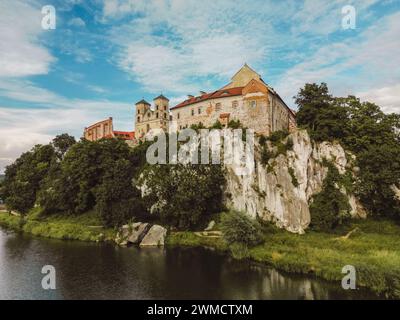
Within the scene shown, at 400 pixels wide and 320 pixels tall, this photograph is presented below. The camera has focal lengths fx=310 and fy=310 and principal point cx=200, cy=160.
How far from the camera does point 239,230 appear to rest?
33.5 m

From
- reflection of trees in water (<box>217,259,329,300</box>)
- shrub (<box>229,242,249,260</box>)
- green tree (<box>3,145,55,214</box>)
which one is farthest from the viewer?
green tree (<box>3,145,55,214</box>)

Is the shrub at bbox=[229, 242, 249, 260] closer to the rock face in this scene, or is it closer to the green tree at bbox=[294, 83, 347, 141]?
the rock face

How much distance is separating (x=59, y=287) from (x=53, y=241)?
1968 cm

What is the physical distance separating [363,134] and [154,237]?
36231 mm

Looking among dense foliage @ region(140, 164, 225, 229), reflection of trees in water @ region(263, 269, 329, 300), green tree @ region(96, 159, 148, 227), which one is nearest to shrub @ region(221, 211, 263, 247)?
reflection of trees in water @ region(263, 269, 329, 300)

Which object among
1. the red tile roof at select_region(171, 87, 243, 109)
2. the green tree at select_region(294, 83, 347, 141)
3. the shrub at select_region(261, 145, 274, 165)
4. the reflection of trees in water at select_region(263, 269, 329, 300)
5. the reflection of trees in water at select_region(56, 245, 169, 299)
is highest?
the red tile roof at select_region(171, 87, 243, 109)

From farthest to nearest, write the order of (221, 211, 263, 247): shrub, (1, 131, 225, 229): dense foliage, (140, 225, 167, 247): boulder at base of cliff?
(1, 131, 225, 229): dense foliage → (140, 225, 167, 247): boulder at base of cliff → (221, 211, 263, 247): shrub

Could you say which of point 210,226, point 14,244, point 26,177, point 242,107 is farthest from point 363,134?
point 26,177

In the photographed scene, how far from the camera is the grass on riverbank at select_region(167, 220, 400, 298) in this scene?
2412 centimetres

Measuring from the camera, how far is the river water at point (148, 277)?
77.3ft

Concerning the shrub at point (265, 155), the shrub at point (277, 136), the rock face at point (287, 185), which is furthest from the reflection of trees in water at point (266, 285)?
A: the shrub at point (277, 136)

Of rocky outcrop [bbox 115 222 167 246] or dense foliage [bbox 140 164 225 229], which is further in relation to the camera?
dense foliage [bbox 140 164 225 229]

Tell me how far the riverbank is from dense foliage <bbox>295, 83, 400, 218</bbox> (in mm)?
3916

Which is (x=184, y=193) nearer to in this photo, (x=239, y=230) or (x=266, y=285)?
(x=239, y=230)
